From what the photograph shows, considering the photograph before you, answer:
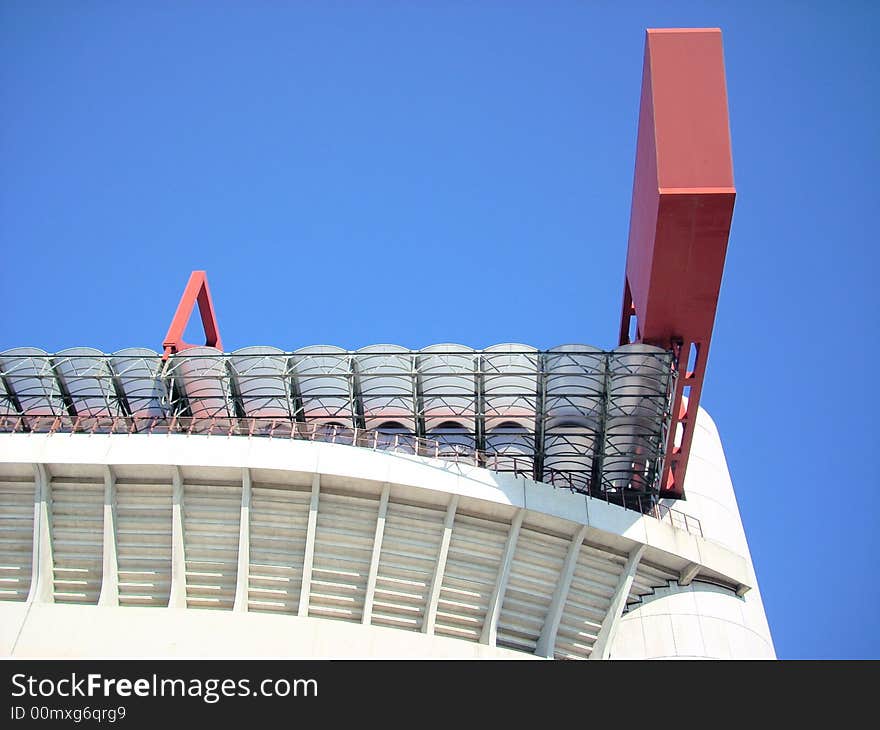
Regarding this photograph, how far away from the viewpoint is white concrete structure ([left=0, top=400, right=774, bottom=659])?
90.9ft

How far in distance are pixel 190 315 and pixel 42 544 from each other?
11.3 m

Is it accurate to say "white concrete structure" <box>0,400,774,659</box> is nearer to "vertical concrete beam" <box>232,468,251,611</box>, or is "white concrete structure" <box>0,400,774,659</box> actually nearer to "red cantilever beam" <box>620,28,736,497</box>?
"vertical concrete beam" <box>232,468,251,611</box>

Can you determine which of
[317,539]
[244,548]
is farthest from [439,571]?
[244,548]

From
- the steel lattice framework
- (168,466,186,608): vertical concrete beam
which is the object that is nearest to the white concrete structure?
(168,466,186,608): vertical concrete beam

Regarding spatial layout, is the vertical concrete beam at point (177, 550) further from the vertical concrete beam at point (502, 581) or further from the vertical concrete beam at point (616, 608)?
the vertical concrete beam at point (616, 608)

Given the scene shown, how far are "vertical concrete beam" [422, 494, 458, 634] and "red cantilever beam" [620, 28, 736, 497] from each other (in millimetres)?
7893

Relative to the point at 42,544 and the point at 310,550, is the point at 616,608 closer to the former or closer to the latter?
the point at 310,550

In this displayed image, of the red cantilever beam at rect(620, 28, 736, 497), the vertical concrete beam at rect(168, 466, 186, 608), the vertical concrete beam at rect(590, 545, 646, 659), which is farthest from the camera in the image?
the vertical concrete beam at rect(590, 545, 646, 659)

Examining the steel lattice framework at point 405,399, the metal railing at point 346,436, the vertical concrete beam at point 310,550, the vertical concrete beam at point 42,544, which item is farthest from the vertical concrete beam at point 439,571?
the vertical concrete beam at point 42,544
